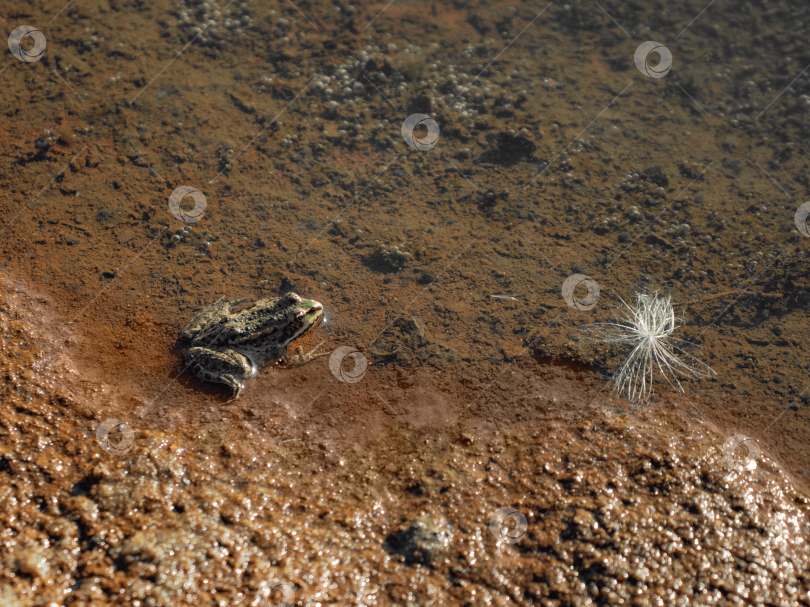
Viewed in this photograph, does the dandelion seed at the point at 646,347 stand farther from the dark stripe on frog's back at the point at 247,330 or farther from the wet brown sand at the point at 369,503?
the dark stripe on frog's back at the point at 247,330

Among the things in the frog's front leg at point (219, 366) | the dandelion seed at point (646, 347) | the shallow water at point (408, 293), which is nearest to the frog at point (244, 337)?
the frog's front leg at point (219, 366)

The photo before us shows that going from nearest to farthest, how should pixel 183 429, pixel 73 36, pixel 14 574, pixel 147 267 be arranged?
pixel 14 574
pixel 183 429
pixel 147 267
pixel 73 36

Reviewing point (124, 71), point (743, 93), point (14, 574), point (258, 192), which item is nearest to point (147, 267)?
point (258, 192)

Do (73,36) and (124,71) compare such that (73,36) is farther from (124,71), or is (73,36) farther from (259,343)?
(259,343)

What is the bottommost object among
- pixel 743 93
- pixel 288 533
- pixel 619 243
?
pixel 288 533

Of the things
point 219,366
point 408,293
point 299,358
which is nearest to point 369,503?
point 299,358

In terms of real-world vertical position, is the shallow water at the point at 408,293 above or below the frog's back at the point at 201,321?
above

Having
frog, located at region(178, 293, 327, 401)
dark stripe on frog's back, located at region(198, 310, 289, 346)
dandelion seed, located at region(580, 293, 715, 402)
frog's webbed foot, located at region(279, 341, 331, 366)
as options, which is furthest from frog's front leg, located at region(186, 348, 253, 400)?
dandelion seed, located at region(580, 293, 715, 402)

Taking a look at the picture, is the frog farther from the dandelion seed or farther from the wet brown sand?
the dandelion seed
